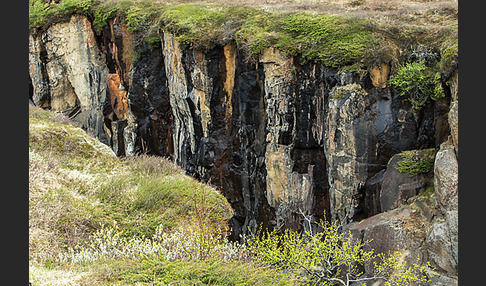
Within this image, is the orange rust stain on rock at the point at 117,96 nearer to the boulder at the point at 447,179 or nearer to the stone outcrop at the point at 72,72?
the stone outcrop at the point at 72,72

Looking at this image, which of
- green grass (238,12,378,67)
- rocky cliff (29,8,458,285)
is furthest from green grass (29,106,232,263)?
green grass (238,12,378,67)

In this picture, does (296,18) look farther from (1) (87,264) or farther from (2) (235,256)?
(1) (87,264)

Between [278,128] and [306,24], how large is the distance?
14.0 ft

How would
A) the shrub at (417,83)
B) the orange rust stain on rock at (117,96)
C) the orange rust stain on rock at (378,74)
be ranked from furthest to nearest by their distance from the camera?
1. the orange rust stain on rock at (117,96)
2. the orange rust stain on rock at (378,74)
3. the shrub at (417,83)

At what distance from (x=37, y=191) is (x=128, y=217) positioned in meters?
2.11

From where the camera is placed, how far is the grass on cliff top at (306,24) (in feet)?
48.0

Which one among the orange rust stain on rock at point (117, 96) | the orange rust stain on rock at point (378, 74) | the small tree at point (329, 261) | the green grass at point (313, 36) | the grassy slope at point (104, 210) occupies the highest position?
the green grass at point (313, 36)

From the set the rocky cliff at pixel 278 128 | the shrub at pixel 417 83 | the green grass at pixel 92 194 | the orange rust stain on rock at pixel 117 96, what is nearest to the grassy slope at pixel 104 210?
the green grass at pixel 92 194

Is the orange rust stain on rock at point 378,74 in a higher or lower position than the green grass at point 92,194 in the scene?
higher

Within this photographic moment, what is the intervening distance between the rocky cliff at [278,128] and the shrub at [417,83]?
0.96 feet

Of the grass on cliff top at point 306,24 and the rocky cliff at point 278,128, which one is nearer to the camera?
the rocky cliff at point 278,128

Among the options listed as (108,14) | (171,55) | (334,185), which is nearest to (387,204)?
(334,185)

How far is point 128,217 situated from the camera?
952 cm

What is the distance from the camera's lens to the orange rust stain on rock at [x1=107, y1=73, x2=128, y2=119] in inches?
887
